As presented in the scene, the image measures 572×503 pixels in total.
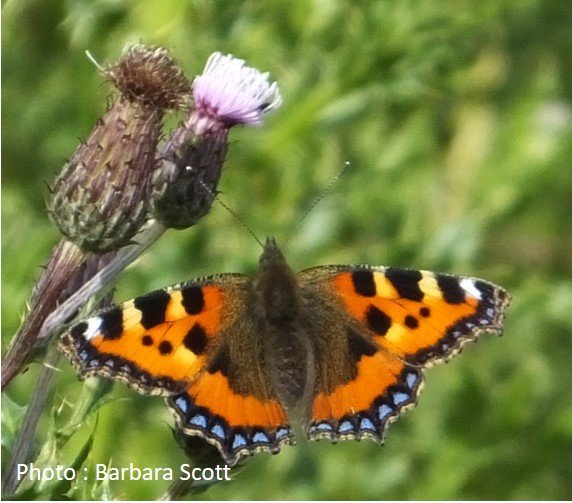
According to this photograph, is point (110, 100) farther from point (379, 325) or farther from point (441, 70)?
point (441, 70)

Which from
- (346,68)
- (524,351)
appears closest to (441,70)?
(346,68)

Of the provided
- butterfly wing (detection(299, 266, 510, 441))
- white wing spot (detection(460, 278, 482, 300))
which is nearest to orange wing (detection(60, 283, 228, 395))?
butterfly wing (detection(299, 266, 510, 441))

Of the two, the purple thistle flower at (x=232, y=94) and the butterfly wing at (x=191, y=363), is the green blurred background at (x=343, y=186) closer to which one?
the purple thistle flower at (x=232, y=94)

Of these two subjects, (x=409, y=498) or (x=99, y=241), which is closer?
(x=99, y=241)

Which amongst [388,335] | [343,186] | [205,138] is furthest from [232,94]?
[343,186]

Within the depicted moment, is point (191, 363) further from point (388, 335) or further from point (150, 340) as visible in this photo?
point (388, 335)

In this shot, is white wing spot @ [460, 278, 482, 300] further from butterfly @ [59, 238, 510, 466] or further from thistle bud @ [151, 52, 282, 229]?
thistle bud @ [151, 52, 282, 229]
